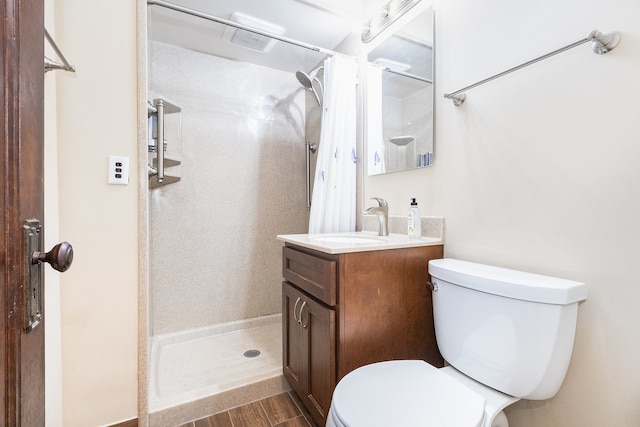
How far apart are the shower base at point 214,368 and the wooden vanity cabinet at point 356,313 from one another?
317mm

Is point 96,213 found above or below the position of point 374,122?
below

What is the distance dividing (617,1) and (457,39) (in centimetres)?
55

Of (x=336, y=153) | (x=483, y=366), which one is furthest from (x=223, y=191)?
(x=483, y=366)

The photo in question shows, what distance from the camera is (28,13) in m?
0.44

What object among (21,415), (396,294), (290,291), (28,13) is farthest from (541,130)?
(21,415)

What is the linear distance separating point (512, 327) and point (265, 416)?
117 centimetres

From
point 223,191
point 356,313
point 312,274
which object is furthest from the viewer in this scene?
point 223,191

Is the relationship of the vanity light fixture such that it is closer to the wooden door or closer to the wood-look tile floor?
the wooden door

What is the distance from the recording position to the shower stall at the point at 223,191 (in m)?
1.90

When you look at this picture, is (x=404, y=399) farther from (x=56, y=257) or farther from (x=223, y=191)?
(x=223, y=191)

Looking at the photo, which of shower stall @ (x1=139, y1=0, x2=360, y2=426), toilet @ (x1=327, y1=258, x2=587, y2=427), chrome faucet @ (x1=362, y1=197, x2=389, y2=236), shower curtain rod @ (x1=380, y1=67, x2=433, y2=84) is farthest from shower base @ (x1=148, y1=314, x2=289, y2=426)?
shower curtain rod @ (x1=380, y1=67, x2=433, y2=84)

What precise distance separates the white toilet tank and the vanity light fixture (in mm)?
1372

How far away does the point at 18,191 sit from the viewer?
0.41 m

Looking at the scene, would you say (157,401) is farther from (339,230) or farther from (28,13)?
(28,13)
